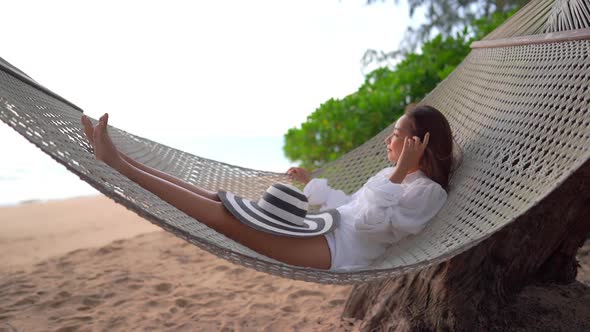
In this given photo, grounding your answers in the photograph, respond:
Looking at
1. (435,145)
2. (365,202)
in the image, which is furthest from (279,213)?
(435,145)

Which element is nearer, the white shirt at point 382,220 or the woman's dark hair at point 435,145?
the white shirt at point 382,220

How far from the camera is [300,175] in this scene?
2.38 metres

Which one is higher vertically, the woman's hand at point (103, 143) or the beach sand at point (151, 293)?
the woman's hand at point (103, 143)

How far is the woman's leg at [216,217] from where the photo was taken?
5.33 ft

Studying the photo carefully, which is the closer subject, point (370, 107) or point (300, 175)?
point (300, 175)

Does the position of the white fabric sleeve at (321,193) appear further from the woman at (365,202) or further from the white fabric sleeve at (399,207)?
the white fabric sleeve at (399,207)

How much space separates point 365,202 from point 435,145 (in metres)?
0.31

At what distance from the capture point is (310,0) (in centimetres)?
1595

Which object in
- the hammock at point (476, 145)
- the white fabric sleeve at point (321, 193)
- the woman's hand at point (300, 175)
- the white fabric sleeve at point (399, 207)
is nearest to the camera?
the hammock at point (476, 145)

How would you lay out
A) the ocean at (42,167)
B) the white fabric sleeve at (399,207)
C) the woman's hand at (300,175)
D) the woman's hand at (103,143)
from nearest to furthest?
the woman's hand at (103,143), the white fabric sleeve at (399,207), the woman's hand at (300,175), the ocean at (42,167)

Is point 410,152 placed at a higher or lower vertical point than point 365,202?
higher

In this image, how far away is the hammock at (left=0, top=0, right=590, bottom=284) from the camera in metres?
1.33

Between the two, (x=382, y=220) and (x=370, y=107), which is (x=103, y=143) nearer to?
(x=382, y=220)

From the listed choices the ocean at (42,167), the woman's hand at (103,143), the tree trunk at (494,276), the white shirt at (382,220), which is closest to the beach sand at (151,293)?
the tree trunk at (494,276)
